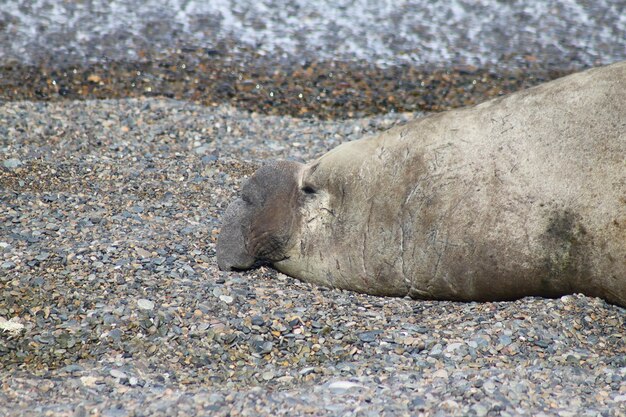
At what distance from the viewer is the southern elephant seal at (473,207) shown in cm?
379

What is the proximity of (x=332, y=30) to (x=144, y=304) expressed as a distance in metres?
5.44

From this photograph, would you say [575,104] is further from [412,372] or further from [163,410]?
[163,410]

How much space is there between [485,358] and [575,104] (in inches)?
48.0

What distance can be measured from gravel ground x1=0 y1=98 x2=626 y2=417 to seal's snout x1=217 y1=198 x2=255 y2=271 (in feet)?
0.30

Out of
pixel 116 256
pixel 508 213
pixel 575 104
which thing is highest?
pixel 575 104

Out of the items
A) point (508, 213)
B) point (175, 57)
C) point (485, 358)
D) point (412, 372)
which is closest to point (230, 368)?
point (412, 372)

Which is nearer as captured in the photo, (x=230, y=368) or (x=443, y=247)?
(x=230, y=368)

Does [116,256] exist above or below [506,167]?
below

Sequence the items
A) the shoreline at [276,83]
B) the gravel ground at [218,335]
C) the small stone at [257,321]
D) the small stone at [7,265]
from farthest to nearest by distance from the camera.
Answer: the shoreline at [276,83]
the small stone at [7,265]
the small stone at [257,321]
the gravel ground at [218,335]

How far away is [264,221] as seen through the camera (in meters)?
4.69

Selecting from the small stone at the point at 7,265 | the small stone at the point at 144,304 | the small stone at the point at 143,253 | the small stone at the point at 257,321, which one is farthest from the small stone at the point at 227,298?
the small stone at the point at 7,265

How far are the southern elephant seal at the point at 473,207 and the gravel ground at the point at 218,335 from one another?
0.44 feet

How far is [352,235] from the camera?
4.41m

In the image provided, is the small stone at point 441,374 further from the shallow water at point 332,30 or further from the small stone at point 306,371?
the shallow water at point 332,30
